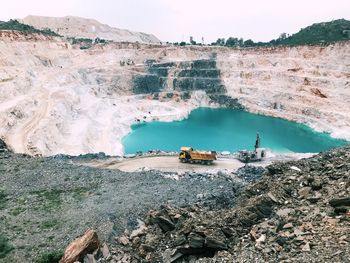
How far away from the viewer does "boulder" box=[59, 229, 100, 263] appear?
1647 cm

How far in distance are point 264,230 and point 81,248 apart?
310 inches

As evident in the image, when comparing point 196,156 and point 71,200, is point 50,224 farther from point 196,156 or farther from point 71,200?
point 196,156

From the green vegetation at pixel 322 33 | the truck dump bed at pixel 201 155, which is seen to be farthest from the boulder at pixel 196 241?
the green vegetation at pixel 322 33

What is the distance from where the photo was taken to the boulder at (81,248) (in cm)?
1647

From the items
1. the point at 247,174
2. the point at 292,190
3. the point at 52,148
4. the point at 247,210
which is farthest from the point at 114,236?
the point at 52,148

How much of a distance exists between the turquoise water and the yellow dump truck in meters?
14.6

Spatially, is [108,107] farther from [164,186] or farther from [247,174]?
[164,186]

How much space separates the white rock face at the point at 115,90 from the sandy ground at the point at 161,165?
10044mm

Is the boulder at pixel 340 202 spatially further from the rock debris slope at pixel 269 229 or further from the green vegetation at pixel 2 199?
the green vegetation at pixel 2 199

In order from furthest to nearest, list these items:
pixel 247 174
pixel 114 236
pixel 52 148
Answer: pixel 52 148 < pixel 247 174 < pixel 114 236

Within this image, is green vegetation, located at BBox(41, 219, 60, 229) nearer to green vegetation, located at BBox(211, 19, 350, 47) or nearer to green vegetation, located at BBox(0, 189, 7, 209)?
green vegetation, located at BBox(0, 189, 7, 209)

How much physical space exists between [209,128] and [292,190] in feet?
187

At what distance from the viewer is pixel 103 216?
21.1 metres

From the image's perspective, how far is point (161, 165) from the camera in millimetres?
42750
